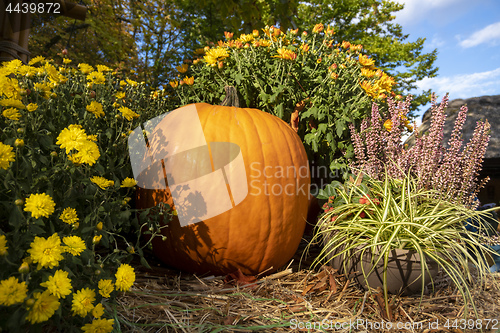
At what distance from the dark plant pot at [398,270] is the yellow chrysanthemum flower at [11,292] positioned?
1.24 meters

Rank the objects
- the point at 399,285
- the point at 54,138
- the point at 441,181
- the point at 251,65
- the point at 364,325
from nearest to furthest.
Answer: the point at 54,138 < the point at 364,325 < the point at 399,285 < the point at 441,181 < the point at 251,65

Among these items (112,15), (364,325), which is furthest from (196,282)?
(112,15)

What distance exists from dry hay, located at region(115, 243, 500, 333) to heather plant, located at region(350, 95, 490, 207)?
0.64 m

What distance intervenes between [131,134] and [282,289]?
1048mm

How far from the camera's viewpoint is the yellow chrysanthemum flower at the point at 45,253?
0.83 meters

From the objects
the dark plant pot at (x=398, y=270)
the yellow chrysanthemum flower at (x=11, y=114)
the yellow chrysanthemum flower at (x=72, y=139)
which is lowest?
the dark plant pot at (x=398, y=270)

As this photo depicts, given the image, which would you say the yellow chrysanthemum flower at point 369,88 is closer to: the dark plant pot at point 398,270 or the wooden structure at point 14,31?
the dark plant pot at point 398,270

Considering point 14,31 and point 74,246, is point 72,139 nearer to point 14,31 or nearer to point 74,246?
point 74,246

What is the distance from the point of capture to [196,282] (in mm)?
1621

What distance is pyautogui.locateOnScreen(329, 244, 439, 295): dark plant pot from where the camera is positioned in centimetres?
149

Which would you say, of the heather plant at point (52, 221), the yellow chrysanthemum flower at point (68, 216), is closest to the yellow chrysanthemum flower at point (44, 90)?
the heather plant at point (52, 221)

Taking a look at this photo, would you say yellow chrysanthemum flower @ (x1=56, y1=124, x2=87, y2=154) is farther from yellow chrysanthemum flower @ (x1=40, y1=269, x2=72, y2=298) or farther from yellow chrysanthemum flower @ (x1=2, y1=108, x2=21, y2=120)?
yellow chrysanthemum flower @ (x1=40, y1=269, x2=72, y2=298)

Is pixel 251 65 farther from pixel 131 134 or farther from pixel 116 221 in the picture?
pixel 116 221

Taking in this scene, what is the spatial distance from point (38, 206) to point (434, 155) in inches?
83.1
